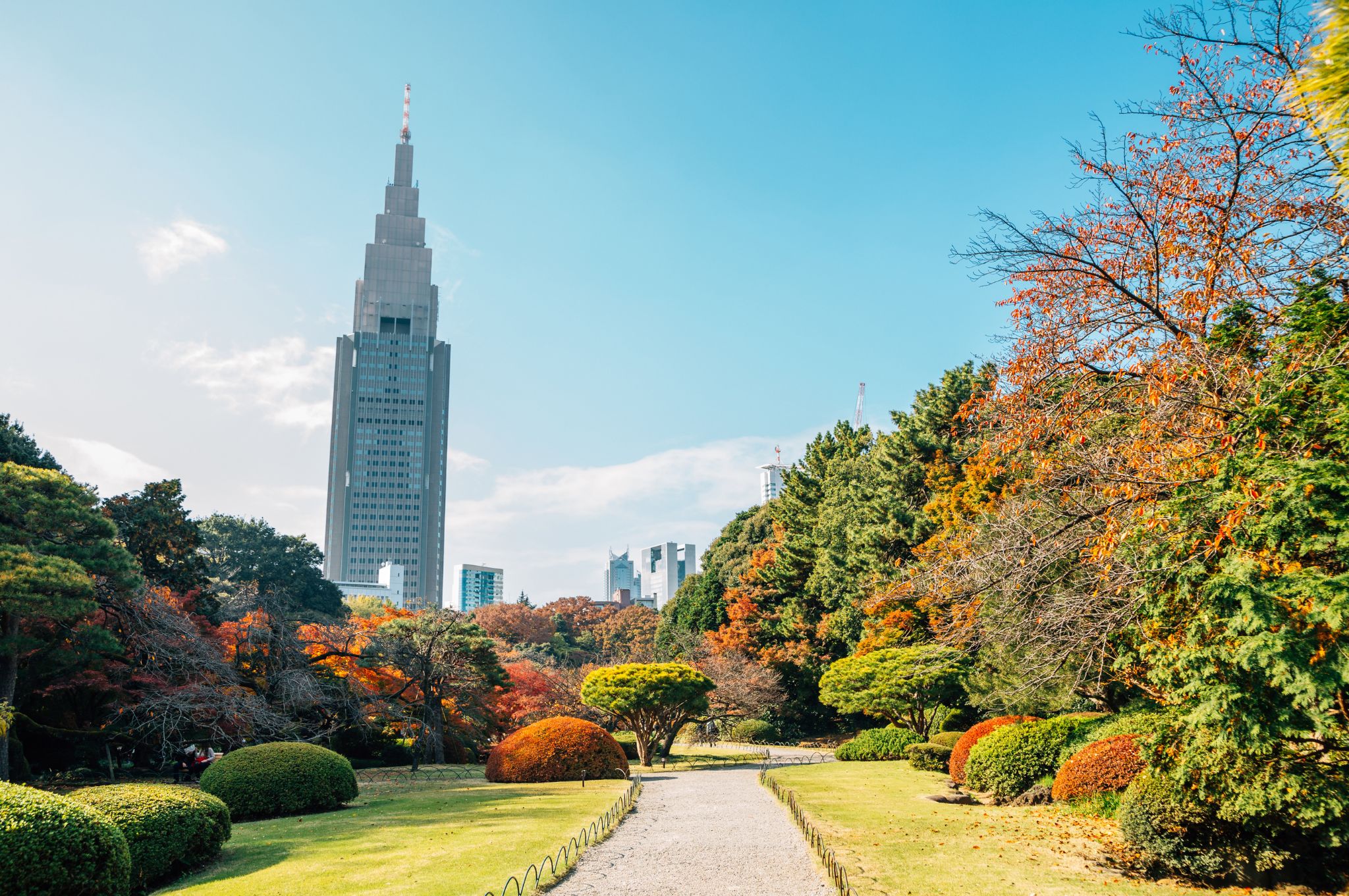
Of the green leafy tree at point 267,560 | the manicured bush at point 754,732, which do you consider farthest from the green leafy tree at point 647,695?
the green leafy tree at point 267,560

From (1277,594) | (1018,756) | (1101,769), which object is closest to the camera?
(1277,594)

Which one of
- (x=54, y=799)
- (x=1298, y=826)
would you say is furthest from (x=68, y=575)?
(x=1298, y=826)

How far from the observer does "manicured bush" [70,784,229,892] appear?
9.60 metres

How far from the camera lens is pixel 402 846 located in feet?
37.3

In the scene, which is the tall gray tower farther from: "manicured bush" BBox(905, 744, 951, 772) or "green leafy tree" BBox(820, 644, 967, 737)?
"manicured bush" BBox(905, 744, 951, 772)

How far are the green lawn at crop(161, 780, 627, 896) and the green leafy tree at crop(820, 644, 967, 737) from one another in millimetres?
11641

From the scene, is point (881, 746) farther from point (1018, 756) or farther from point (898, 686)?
point (1018, 756)

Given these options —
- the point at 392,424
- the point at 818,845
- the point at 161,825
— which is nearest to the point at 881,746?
the point at 818,845

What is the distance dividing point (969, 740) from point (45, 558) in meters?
19.8

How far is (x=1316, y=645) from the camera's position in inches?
297

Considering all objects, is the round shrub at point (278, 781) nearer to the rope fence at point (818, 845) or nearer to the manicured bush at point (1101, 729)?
the rope fence at point (818, 845)

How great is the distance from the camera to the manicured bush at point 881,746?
26.6 m

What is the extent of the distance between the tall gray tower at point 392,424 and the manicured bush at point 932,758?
119108mm

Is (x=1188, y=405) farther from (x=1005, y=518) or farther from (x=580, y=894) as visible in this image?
(x=580, y=894)
